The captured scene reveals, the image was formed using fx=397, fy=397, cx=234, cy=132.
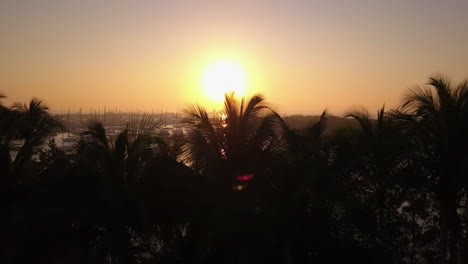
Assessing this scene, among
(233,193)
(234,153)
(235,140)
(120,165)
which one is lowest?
(233,193)

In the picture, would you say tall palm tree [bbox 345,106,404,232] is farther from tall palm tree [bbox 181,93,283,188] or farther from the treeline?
tall palm tree [bbox 181,93,283,188]

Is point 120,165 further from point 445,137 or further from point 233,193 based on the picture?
point 445,137

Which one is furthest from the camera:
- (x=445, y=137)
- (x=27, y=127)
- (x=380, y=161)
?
(x=27, y=127)

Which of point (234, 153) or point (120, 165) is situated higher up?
point (234, 153)

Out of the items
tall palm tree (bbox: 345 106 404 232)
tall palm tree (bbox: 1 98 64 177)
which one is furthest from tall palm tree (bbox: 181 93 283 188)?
tall palm tree (bbox: 1 98 64 177)

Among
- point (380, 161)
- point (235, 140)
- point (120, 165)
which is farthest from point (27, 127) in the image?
point (380, 161)

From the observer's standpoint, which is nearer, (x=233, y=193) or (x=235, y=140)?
(x=233, y=193)
